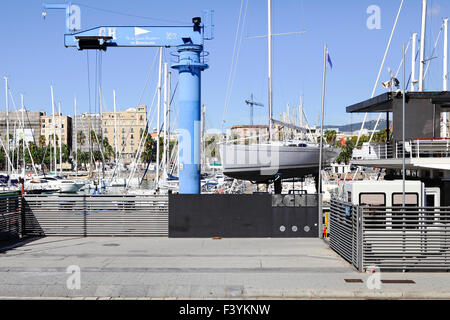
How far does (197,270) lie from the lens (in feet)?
53.0

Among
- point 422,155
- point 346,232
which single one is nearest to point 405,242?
point 346,232

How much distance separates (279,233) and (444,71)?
1045 inches

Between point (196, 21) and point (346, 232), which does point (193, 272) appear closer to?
point (346, 232)

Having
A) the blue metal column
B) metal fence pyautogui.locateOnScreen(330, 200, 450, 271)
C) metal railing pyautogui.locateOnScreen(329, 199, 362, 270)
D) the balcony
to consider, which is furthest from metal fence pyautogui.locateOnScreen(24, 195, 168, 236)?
metal fence pyautogui.locateOnScreen(330, 200, 450, 271)

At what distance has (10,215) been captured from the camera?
22547mm

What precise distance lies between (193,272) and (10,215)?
34.3ft

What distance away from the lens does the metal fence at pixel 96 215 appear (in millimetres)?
23875

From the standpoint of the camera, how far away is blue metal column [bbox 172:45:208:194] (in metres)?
30.1

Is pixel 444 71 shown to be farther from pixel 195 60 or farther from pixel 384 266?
pixel 384 266

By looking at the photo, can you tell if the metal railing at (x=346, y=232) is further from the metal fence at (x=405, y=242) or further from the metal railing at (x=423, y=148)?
the metal railing at (x=423, y=148)

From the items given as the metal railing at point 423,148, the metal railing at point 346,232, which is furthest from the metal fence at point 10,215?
the metal railing at point 423,148

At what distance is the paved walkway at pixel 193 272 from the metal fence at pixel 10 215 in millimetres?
1285

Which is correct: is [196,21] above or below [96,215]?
above
